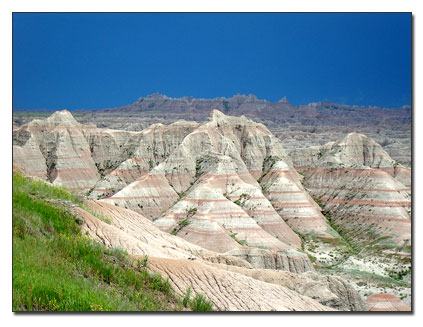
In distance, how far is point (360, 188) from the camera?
71500mm

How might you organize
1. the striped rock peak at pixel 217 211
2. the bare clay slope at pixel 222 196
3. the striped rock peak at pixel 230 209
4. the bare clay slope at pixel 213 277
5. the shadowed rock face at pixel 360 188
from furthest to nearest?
the shadowed rock face at pixel 360 188 → the striped rock peak at pixel 230 209 → the striped rock peak at pixel 217 211 → the bare clay slope at pixel 222 196 → the bare clay slope at pixel 213 277

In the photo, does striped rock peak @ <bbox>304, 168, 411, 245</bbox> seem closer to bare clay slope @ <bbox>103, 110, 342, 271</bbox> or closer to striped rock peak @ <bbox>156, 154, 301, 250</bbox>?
bare clay slope @ <bbox>103, 110, 342, 271</bbox>

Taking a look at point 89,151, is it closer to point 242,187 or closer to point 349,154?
point 242,187

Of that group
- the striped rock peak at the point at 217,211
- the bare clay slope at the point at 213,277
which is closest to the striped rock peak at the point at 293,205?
the striped rock peak at the point at 217,211

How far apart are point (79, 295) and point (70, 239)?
2150mm

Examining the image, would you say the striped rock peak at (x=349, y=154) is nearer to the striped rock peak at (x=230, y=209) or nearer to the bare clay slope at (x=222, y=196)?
the bare clay slope at (x=222, y=196)

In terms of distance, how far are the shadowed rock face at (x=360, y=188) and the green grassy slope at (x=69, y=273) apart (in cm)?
5231

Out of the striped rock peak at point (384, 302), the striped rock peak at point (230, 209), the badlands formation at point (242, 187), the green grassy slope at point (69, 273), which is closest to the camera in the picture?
the green grassy slope at point (69, 273)

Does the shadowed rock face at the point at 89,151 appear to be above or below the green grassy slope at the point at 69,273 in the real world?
above

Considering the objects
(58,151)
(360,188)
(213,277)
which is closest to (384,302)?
(213,277)

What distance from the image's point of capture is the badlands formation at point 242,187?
53500 mm

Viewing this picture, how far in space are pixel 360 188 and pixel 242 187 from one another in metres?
19.5

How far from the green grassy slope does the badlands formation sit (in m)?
8.95
